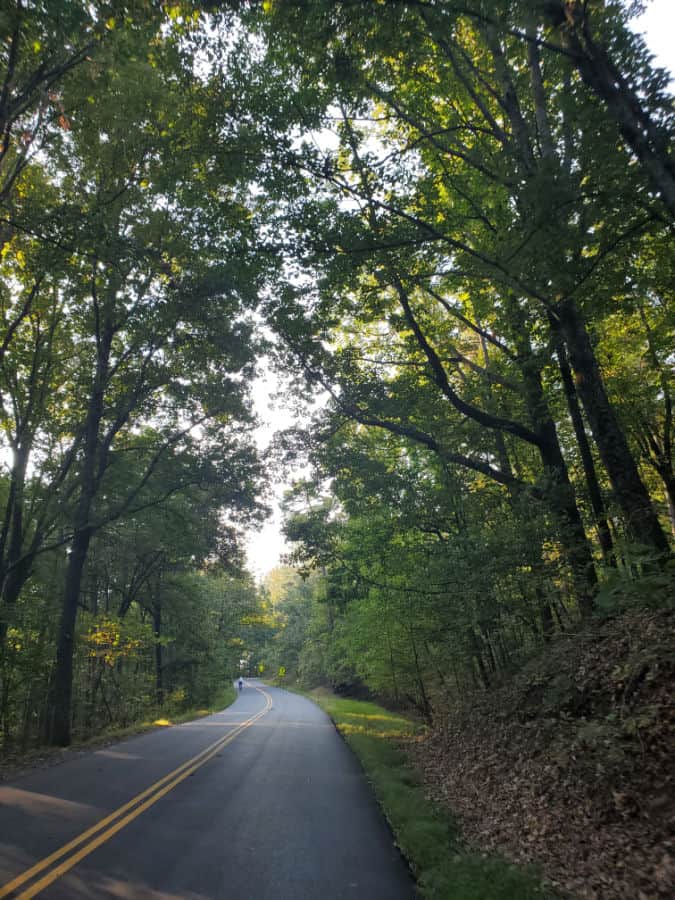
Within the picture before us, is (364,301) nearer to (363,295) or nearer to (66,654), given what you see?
(363,295)

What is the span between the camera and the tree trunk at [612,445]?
7.45m

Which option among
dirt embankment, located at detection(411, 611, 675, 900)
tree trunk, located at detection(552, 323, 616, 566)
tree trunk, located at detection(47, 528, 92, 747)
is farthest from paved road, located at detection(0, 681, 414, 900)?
tree trunk, located at detection(552, 323, 616, 566)

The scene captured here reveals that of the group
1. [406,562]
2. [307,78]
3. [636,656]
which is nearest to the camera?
[636,656]

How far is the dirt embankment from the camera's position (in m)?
4.14

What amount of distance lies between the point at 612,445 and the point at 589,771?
189 inches

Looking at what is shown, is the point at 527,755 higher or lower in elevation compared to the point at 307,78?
lower

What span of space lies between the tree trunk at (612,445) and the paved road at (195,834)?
553cm

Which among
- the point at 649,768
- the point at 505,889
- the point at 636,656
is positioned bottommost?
the point at 505,889

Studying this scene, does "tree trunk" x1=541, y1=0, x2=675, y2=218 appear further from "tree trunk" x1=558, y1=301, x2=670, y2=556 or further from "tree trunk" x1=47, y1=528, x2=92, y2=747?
"tree trunk" x1=47, y1=528, x2=92, y2=747

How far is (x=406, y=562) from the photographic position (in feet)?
47.9

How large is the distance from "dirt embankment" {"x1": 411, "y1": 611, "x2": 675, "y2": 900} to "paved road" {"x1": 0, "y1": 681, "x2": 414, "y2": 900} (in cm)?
143

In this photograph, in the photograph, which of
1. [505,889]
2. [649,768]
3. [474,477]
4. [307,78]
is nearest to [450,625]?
[474,477]

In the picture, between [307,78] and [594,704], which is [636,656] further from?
[307,78]

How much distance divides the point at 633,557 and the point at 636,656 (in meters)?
1.53
